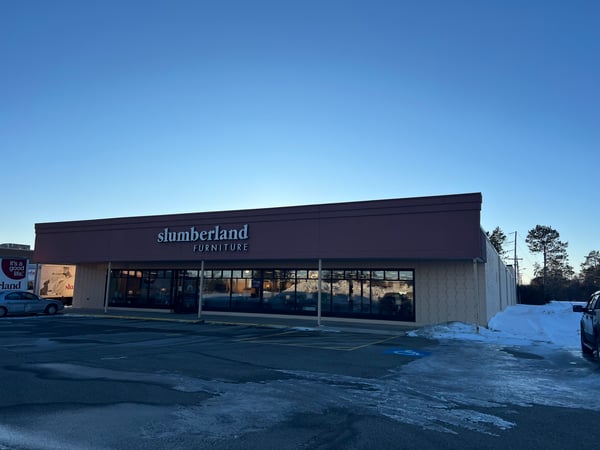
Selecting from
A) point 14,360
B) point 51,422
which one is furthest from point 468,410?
point 14,360

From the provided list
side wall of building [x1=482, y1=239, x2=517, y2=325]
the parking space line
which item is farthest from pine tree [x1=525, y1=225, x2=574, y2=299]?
the parking space line

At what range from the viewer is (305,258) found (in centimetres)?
2370

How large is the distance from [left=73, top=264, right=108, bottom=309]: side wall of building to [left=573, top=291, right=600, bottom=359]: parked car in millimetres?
30664

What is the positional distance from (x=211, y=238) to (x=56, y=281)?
710 inches

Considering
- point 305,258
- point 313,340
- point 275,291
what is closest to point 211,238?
point 275,291

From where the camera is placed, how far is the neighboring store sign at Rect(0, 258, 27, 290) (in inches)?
1110

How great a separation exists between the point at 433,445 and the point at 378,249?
16201mm

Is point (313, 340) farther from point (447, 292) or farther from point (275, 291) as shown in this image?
point (275, 291)

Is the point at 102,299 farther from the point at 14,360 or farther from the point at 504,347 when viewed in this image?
the point at 504,347

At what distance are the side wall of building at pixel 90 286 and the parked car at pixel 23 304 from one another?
16.1 feet

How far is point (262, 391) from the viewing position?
848cm

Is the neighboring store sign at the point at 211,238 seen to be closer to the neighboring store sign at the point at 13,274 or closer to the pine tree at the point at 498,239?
the neighboring store sign at the point at 13,274

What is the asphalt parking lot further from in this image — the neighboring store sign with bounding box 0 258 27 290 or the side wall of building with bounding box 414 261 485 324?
the neighboring store sign with bounding box 0 258 27 290

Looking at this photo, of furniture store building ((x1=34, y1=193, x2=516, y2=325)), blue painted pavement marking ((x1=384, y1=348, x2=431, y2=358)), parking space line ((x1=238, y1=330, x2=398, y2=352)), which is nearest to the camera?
blue painted pavement marking ((x1=384, y1=348, x2=431, y2=358))
